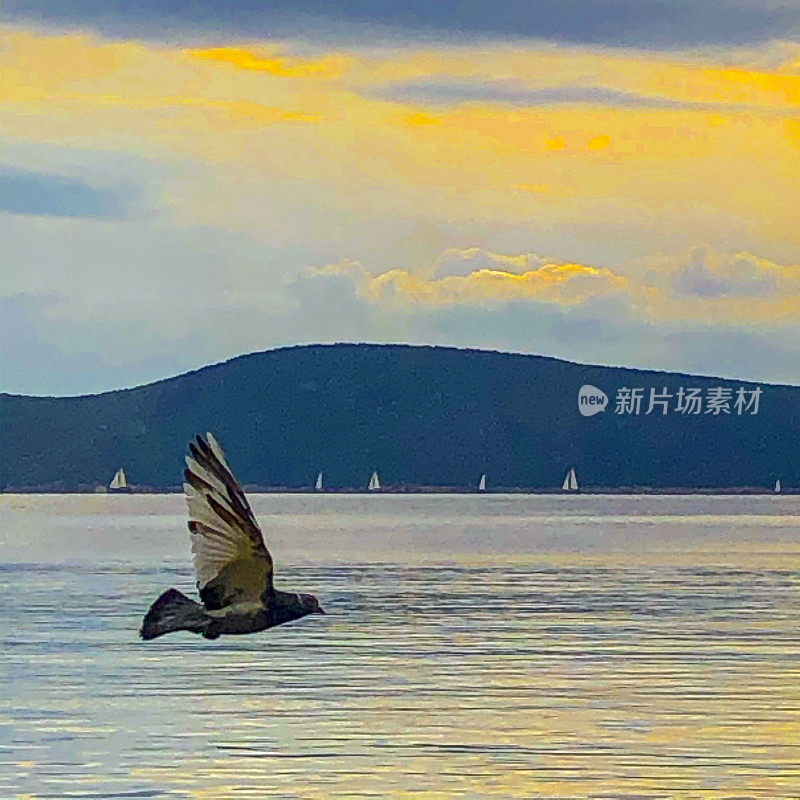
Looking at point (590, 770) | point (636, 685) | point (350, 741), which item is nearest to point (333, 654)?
point (636, 685)

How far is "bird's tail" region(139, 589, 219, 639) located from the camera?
1328cm

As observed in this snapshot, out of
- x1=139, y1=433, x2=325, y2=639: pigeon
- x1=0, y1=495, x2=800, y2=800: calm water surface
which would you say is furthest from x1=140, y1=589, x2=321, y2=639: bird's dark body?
x1=0, y1=495, x2=800, y2=800: calm water surface

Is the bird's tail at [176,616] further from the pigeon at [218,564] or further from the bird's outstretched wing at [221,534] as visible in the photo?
the bird's outstretched wing at [221,534]

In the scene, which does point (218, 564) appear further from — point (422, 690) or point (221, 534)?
point (422, 690)

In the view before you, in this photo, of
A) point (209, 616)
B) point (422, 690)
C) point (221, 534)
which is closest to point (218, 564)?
point (221, 534)

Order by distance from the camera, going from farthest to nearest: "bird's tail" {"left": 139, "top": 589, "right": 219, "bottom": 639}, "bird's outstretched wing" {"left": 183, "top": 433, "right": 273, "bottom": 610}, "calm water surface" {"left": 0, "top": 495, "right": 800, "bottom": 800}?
1. "calm water surface" {"left": 0, "top": 495, "right": 800, "bottom": 800}
2. "bird's tail" {"left": 139, "top": 589, "right": 219, "bottom": 639}
3. "bird's outstretched wing" {"left": 183, "top": 433, "right": 273, "bottom": 610}

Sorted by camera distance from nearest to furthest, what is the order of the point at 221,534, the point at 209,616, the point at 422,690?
the point at 209,616 < the point at 221,534 < the point at 422,690

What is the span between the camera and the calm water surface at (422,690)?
1980 cm

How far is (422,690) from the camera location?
2656 cm

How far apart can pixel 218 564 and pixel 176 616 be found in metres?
0.39

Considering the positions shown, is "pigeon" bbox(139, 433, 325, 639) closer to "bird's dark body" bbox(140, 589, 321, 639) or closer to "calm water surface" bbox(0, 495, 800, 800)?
"bird's dark body" bbox(140, 589, 321, 639)

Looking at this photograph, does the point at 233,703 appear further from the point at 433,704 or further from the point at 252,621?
the point at 252,621

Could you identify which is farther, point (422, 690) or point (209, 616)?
point (422, 690)

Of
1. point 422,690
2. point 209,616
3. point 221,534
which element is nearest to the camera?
point 209,616
